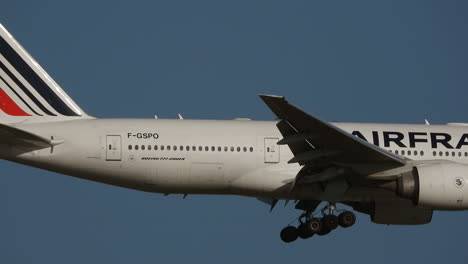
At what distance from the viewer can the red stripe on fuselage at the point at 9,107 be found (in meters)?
35.7

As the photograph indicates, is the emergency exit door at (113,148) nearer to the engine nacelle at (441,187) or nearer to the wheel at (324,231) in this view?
the wheel at (324,231)

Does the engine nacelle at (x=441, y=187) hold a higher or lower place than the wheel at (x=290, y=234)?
higher

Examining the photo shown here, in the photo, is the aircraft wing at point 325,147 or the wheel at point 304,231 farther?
the wheel at point 304,231

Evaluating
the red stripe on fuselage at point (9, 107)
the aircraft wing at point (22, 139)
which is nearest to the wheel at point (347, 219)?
the aircraft wing at point (22, 139)

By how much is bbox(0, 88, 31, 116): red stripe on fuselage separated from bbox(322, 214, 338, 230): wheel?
10.3m

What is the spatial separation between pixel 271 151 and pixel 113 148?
508 cm

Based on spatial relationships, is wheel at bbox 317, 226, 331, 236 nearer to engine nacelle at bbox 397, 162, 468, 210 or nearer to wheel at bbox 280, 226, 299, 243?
wheel at bbox 280, 226, 299, 243

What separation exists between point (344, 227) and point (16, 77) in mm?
11821

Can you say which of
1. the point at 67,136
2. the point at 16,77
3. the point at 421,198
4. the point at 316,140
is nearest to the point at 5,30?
the point at 16,77

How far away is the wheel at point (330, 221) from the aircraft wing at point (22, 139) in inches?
350

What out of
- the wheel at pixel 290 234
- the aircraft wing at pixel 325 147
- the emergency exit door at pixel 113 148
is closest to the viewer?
the aircraft wing at pixel 325 147

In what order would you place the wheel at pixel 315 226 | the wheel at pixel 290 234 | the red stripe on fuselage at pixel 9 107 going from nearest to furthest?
the red stripe on fuselage at pixel 9 107 < the wheel at pixel 315 226 < the wheel at pixel 290 234

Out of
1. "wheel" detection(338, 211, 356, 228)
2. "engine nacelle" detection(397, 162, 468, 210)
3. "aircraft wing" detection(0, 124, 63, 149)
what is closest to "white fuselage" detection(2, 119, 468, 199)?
"aircraft wing" detection(0, 124, 63, 149)

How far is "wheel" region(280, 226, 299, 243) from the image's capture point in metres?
37.1
